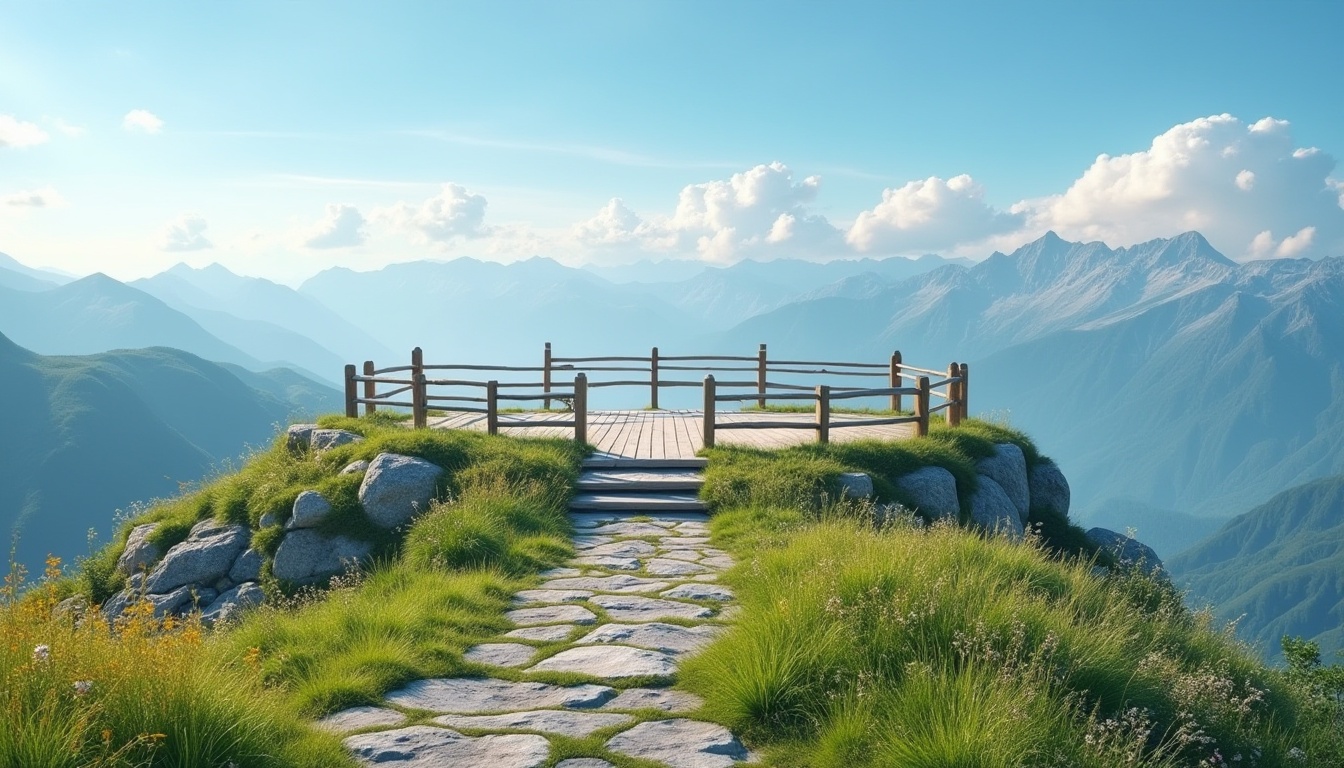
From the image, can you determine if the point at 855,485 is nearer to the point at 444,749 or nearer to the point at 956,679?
the point at 956,679

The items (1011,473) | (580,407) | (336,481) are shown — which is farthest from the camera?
(1011,473)

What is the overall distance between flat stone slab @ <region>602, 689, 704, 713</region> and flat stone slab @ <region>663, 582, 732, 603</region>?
2307 mm

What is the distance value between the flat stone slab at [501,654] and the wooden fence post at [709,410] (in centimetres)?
764

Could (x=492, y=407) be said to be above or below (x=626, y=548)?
above

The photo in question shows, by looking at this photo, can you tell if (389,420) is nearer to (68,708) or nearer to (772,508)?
(772,508)

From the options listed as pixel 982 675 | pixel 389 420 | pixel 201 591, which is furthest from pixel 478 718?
pixel 389 420

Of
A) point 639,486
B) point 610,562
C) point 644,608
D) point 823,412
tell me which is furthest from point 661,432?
point 644,608

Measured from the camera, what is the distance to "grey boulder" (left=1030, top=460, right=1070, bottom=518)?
17.6m

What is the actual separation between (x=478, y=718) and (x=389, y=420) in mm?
12996

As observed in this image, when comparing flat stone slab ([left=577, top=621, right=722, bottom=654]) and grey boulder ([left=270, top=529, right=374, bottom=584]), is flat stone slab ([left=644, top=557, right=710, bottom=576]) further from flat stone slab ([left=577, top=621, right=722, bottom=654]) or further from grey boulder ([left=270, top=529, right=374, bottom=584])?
grey boulder ([left=270, top=529, right=374, bottom=584])

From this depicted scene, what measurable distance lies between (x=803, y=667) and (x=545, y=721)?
5.17 ft

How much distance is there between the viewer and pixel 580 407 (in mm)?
15180

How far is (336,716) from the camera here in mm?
5520

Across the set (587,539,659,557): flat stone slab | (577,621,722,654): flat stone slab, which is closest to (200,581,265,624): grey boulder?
(587,539,659,557): flat stone slab
